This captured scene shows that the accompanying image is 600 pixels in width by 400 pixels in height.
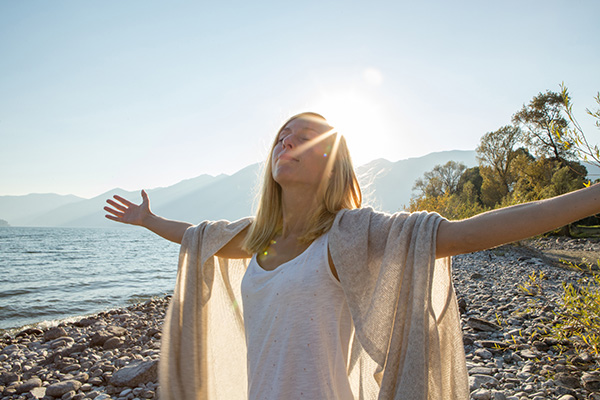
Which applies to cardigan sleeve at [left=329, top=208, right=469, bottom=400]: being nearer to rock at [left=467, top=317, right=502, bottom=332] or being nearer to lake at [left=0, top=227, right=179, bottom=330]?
rock at [left=467, top=317, right=502, bottom=332]

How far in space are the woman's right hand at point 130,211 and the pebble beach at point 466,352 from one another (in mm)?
2839

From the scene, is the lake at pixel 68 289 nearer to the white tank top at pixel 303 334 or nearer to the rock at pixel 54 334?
the rock at pixel 54 334

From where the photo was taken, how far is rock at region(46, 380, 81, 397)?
15.9ft

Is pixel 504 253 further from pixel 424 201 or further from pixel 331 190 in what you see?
pixel 331 190

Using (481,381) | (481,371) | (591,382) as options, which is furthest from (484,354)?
(591,382)

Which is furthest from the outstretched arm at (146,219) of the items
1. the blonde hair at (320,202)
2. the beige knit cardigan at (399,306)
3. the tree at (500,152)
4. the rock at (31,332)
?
the tree at (500,152)

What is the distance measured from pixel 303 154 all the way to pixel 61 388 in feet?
16.5

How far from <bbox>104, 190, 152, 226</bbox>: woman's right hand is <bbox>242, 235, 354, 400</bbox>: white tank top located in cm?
141

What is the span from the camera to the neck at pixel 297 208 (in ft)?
7.42

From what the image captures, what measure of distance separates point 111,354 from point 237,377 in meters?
5.24

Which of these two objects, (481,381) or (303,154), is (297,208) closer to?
(303,154)

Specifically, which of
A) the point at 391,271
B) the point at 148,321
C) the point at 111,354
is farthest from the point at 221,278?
the point at 148,321

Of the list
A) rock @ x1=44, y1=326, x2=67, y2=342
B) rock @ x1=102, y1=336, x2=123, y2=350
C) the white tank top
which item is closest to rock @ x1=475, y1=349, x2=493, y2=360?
the white tank top

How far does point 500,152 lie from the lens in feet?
103
